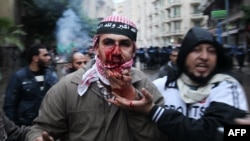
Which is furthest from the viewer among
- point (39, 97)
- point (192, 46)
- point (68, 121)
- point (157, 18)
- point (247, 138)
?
point (157, 18)

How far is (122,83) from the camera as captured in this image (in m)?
1.82

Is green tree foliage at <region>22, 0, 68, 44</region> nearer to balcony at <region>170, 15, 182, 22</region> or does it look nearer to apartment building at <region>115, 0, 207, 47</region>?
apartment building at <region>115, 0, 207, 47</region>

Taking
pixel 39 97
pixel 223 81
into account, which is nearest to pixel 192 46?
pixel 223 81

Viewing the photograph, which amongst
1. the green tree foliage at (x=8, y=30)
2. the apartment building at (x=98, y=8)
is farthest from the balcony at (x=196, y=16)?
the green tree foliage at (x=8, y=30)

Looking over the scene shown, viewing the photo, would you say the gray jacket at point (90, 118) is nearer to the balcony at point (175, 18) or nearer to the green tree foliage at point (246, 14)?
the green tree foliage at point (246, 14)

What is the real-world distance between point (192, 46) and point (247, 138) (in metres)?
0.62

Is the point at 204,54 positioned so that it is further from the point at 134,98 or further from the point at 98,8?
the point at 98,8

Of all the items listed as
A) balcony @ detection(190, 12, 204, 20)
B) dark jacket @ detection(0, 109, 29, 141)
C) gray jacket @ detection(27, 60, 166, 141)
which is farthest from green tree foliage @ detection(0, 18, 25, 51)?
balcony @ detection(190, 12, 204, 20)

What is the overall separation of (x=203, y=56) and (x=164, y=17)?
75.7 metres

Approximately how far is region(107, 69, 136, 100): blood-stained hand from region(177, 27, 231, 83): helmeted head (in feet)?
1.49

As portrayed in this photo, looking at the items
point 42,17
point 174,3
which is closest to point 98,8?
point 174,3

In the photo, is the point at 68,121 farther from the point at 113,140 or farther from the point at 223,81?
the point at 223,81

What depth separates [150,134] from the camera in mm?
1893

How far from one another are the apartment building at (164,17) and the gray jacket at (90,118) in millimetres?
53373
